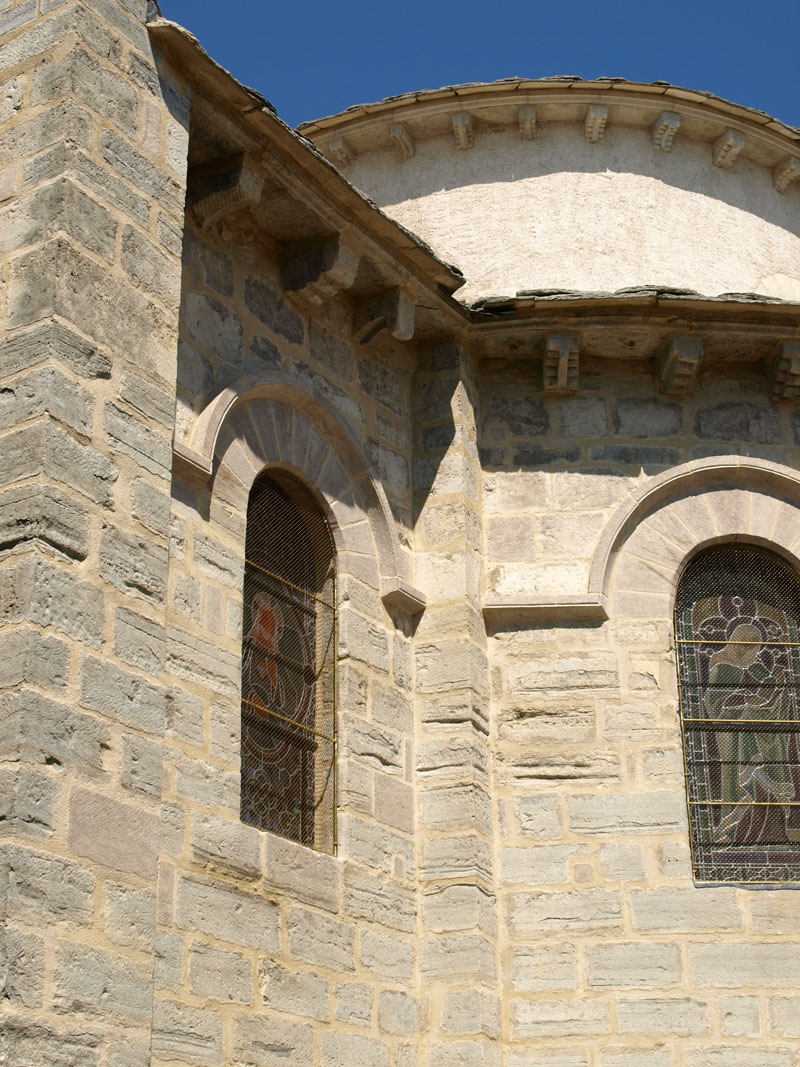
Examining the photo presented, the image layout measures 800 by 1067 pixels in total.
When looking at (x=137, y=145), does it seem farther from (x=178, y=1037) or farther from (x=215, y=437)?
(x=178, y=1037)

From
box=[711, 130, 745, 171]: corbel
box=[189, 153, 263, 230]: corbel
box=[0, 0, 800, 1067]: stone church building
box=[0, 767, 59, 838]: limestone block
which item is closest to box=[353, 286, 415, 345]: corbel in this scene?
box=[0, 0, 800, 1067]: stone church building

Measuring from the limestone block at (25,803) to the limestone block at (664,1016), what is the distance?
349 centimetres

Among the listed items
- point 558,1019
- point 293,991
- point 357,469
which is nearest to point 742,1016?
point 558,1019

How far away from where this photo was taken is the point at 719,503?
873 centimetres

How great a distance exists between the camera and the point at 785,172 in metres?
10.1

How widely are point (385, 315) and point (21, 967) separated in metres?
4.55

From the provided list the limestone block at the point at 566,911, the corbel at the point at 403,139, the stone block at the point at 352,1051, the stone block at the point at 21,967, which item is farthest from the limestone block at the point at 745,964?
the corbel at the point at 403,139

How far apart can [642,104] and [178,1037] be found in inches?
Answer: 246

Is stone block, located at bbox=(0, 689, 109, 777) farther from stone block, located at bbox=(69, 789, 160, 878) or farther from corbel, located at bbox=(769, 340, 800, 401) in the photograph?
corbel, located at bbox=(769, 340, 800, 401)

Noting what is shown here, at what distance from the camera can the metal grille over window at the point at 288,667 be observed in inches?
281

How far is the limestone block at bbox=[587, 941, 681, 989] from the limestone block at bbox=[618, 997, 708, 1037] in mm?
80

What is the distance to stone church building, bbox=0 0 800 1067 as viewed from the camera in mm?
5461

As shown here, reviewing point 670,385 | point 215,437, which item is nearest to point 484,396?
point 670,385

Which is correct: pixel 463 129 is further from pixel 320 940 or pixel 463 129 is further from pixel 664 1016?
pixel 664 1016
